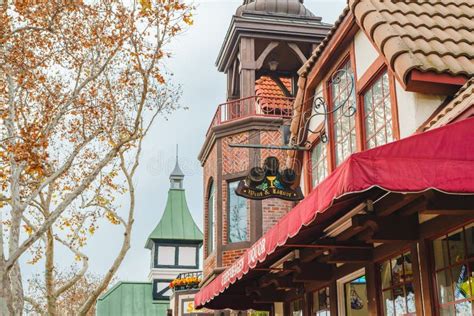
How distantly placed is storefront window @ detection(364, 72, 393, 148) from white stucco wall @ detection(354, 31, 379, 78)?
33 centimetres

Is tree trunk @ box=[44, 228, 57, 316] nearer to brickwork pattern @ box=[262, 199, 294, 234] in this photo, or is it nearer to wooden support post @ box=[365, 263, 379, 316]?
brickwork pattern @ box=[262, 199, 294, 234]

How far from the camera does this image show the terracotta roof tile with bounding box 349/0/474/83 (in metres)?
8.27

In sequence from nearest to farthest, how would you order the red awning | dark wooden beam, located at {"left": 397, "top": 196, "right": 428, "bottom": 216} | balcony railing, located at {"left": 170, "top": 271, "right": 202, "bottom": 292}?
1. the red awning
2. dark wooden beam, located at {"left": 397, "top": 196, "right": 428, "bottom": 216}
3. balcony railing, located at {"left": 170, "top": 271, "right": 202, "bottom": 292}

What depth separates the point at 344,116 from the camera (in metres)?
10.9

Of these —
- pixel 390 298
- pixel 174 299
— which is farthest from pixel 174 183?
pixel 390 298

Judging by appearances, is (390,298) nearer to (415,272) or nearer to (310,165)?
(415,272)

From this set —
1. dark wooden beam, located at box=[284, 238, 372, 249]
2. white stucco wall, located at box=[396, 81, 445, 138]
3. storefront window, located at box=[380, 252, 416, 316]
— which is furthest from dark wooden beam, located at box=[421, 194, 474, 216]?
white stucco wall, located at box=[396, 81, 445, 138]

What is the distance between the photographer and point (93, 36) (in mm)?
13312

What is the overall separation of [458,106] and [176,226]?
159 ft

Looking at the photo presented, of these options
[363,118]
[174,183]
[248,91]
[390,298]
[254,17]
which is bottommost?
[390,298]

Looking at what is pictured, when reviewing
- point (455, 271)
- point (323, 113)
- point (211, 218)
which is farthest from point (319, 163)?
point (211, 218)

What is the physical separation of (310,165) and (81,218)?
7046 millimetres

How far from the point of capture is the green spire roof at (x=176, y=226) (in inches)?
2115

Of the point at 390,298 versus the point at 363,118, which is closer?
the point at 390,298
